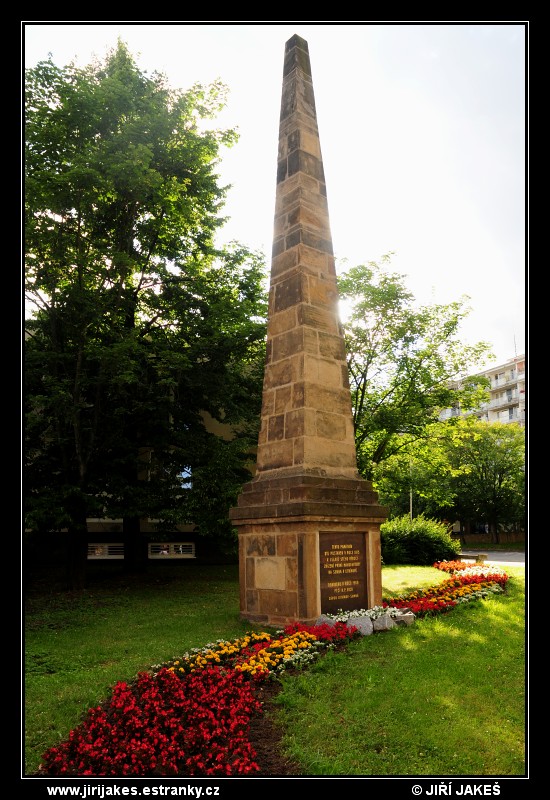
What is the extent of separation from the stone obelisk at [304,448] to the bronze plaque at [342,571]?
0.05 feet

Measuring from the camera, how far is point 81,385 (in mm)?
14094

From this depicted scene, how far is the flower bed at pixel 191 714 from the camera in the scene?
4.42 meters

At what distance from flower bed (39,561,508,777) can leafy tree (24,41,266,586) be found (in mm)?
7247

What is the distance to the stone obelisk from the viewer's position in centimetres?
898

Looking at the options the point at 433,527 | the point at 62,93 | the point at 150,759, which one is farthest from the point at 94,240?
the point at 433,527

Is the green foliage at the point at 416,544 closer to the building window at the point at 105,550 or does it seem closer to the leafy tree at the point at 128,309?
the leafy tree at the point at 128,309

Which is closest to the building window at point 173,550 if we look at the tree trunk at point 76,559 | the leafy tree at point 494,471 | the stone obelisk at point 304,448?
the tree trunk at point 76,559

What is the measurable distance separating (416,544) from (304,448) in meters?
16.1

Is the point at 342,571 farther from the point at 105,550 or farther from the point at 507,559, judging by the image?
the point at 507,559

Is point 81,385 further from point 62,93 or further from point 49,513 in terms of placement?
point 62,93

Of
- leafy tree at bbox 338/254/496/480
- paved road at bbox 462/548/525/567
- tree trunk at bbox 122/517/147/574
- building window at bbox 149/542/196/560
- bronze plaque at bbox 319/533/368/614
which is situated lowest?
paved road at bbox 462/548/525/567

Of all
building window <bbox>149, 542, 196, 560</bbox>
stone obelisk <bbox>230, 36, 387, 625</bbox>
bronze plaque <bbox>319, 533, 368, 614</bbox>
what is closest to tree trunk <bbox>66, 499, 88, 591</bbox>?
stone obelisk <bbox>230, 36, 387, 625</bbox>

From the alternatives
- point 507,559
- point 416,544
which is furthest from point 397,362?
point 507,559

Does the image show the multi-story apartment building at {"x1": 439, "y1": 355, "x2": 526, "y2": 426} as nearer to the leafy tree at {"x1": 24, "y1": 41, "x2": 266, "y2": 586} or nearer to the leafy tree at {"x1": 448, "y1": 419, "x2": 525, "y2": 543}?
the leafy tree at {"x1": 448, "y1": 419, "x2": 525, "y2": 543}
